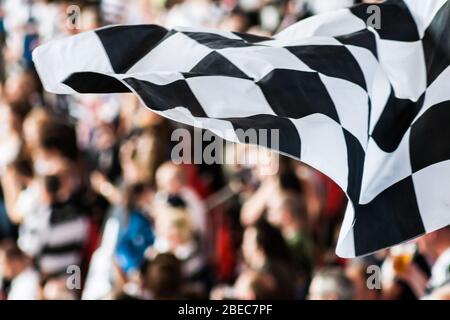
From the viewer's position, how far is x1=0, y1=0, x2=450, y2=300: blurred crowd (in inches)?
191

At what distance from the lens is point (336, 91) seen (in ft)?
12.1

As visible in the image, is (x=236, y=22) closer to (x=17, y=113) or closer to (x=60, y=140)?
(x=17, y=113)

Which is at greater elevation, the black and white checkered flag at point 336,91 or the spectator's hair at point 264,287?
the black and white checkered flag at point 336,91

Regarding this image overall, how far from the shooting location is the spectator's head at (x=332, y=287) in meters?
4.46

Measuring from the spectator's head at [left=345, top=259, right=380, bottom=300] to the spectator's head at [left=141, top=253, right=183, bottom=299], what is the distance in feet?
2.25

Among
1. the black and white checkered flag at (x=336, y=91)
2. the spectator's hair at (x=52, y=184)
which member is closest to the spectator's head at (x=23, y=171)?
the spectator's hair at (x=52, y=184)

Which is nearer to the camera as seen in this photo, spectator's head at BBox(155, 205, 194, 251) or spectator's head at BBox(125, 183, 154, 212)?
spectator's head at BBox(155, 205, 194, 251)

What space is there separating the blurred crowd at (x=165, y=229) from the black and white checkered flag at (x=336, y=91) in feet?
2.32

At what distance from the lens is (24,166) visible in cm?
651

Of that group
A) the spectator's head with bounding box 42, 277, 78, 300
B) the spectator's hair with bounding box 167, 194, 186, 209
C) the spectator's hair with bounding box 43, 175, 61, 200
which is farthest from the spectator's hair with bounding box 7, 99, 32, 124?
the spectator's head with bounding box 42, 277, 78, 300

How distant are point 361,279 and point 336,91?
144 cm

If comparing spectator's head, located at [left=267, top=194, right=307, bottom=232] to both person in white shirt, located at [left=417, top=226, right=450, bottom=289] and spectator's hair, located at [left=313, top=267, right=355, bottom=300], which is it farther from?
person in white shirt, located at [left=417, top=226, right=450, bottom=289]

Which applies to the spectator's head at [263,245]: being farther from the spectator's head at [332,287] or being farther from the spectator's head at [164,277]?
the spectator's head at [332,287]
